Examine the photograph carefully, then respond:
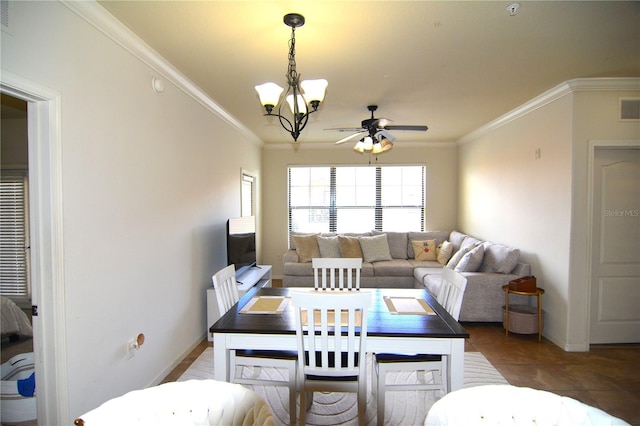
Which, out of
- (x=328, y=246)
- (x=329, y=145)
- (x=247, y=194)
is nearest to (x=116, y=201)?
(x=247, y=194)

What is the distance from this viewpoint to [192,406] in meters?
1.04

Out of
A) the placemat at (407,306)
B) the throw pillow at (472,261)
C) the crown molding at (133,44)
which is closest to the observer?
the crown molding at (133,44)

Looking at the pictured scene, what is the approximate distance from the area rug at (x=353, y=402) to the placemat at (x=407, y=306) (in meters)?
0.71

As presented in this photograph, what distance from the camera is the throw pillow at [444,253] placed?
214 inches

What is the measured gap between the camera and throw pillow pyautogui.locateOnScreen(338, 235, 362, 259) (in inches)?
221

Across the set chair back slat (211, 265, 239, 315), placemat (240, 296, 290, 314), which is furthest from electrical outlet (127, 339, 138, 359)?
placemat (240, 296, 290, 314)

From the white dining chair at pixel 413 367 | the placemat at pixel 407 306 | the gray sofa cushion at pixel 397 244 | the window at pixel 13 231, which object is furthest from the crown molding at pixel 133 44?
the gray sofa cushion at pixel 397 244

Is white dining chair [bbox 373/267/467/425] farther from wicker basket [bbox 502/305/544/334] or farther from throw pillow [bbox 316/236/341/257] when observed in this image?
throw pillow [bbox 316/236/341/257]

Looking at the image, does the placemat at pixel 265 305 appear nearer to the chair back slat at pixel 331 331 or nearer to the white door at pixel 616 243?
the chair back slat at pixel 331 331

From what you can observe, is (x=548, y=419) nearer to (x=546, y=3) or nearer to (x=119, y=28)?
(x=546, y=3)

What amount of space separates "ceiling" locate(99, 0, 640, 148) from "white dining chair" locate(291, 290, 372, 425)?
1.69 meters

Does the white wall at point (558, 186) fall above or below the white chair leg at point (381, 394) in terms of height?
above

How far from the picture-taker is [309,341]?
1.83 metres

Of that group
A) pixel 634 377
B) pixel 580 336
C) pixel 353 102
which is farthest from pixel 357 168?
pixel 634 377
